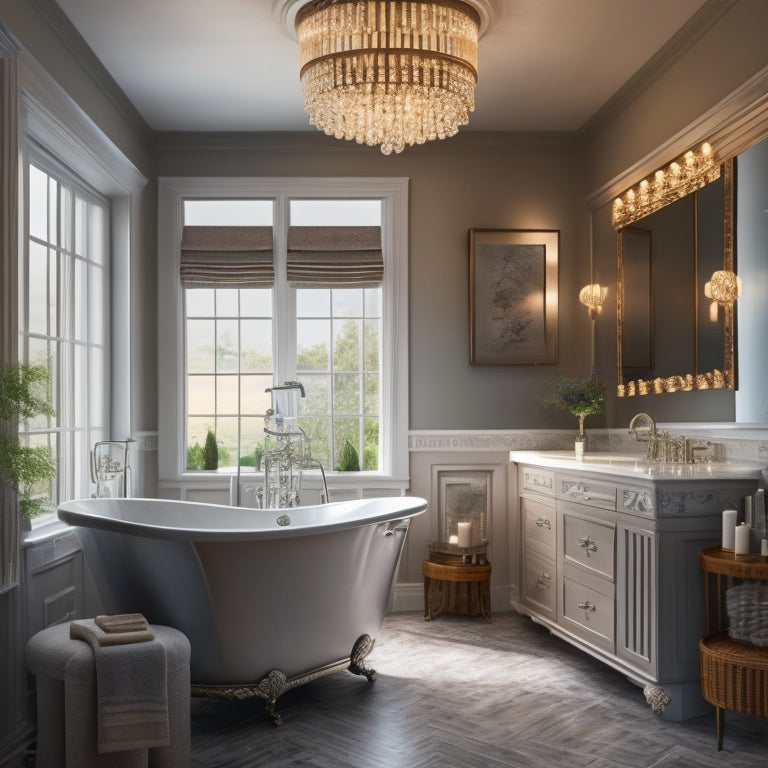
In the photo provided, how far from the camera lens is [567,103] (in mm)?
4723

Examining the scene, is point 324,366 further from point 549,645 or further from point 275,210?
point 549,645

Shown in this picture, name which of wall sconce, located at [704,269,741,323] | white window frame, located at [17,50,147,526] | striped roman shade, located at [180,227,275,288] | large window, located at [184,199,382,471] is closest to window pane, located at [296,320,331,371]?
large window, located at [184,199,382,471]

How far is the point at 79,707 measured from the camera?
2594 mm

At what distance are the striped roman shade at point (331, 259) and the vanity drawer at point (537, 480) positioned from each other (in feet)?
4.64

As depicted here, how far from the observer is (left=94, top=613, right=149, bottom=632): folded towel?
9.12 ft

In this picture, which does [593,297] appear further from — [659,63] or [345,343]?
[345,343]


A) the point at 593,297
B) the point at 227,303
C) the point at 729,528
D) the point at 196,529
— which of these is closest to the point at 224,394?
the point at 227,303

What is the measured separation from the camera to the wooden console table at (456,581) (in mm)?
4746

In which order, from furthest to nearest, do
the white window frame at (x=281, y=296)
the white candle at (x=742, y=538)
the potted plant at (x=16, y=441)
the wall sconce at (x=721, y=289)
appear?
the white window frame at (x=281, y=296) → the wall sconce at (x=721, y=289) → the white candle at (x=742, y=538) → the potted plant at (x=16, y=441)

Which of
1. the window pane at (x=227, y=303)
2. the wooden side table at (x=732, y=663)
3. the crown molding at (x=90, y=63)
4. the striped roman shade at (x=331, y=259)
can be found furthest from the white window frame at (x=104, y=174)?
the wooden side table at (x=732, y=663)

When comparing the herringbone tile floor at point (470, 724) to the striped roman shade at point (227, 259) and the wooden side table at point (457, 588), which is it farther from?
the striped roman shade at point (227, 259)

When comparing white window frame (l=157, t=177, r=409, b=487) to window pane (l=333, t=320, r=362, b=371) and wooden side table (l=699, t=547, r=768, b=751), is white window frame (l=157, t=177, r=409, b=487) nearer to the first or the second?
window pane (l=333, t=320, r=362, b=371)

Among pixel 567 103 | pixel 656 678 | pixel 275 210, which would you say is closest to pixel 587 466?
pixel 656 678

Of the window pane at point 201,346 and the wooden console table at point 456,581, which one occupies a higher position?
the window pane at point 201,346
